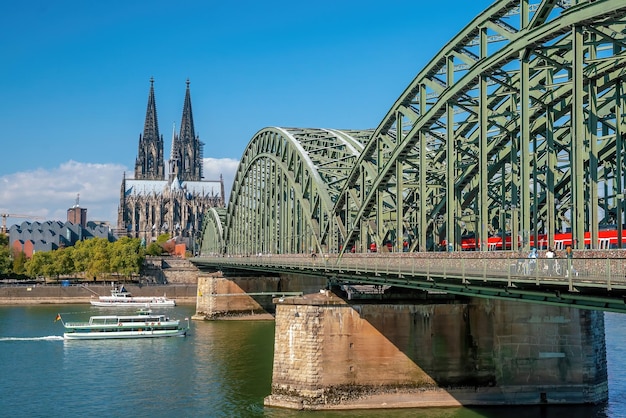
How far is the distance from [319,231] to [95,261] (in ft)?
303

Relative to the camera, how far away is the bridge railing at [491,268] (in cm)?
2428

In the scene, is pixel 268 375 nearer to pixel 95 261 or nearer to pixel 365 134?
pixel 365 134

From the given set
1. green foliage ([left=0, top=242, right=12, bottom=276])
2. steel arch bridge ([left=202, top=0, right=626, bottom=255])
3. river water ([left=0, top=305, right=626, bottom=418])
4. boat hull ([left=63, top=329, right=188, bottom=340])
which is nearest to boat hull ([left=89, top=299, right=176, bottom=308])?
river water ([left=0, top=305, right=626, bottom=418])

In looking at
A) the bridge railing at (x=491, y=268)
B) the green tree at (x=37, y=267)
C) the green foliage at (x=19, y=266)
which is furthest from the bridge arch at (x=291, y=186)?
the green foliage at (x=19, y=266)

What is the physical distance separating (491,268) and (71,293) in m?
105

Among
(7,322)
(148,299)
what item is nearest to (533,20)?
→ (7,322)

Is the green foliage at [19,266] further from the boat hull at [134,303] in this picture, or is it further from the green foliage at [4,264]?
the boat hull at [134,303]

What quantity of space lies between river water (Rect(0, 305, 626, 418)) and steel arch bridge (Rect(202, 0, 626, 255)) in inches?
381

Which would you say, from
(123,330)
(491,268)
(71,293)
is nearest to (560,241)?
(491,268)

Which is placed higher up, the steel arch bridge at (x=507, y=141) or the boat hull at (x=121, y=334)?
the steel arch bridge at (x=507, y=141)

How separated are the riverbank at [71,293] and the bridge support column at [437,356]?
84842mm

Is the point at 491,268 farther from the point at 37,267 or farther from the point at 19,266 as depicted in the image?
the point at 19,266

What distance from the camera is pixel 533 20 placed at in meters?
34.1

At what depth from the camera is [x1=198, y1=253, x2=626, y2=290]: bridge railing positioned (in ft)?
79.7
